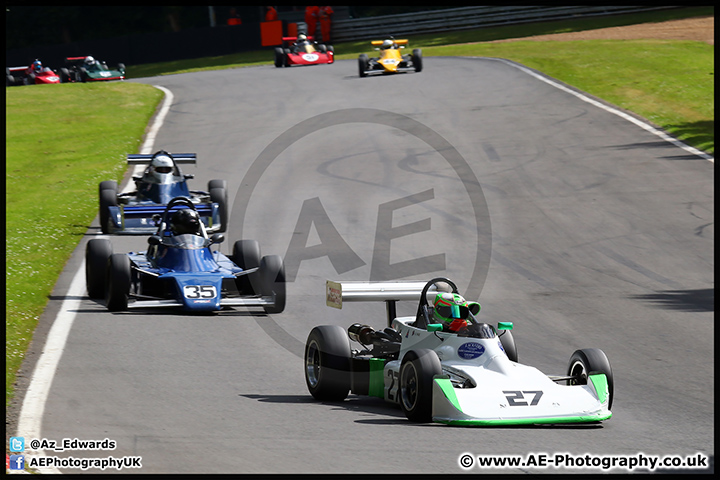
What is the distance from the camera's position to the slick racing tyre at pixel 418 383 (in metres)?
8.46

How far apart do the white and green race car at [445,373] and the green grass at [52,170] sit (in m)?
3.14

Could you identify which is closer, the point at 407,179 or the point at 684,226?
the point at 684,226

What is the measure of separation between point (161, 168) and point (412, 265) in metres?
5.27

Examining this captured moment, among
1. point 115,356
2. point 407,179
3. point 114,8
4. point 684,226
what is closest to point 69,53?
point 114,8

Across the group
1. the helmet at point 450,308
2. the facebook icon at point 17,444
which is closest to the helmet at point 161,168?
the helmet at point 450,308

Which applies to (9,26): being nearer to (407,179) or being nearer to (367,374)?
(407,179)

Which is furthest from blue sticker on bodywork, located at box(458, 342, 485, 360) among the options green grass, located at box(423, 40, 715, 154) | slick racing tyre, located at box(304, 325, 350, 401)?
green grass, located at box(423, 40, 715, 154)

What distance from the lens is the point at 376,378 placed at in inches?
380

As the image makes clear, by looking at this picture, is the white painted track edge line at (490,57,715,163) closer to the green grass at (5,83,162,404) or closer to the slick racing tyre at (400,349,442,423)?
the green grass at (5,83,162,404)

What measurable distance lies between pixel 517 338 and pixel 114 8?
59288 millimetres

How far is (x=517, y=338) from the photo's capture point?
40.7 ft

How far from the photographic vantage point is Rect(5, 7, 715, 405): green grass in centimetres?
1673

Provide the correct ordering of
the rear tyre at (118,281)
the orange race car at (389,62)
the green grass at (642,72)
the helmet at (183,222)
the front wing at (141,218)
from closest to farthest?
1. the rear tyre at (118,281)
2. the helmet at (183,222)
3. the front wing at (141,218)
4. the green grass at (642,72)
5. the orange race car at (389,62)

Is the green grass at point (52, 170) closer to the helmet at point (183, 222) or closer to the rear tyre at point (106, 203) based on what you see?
the rear tyre at point (106, 203)
